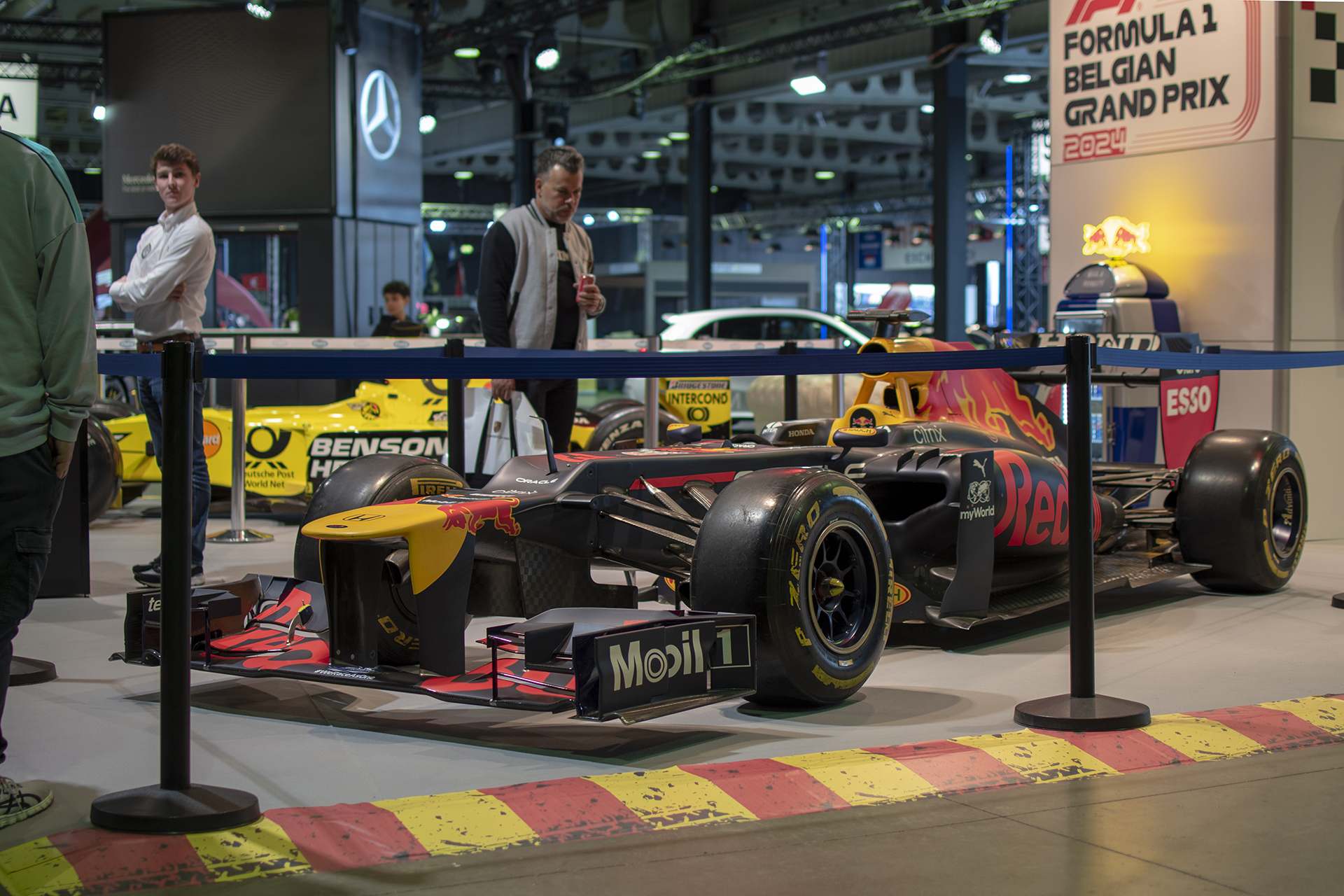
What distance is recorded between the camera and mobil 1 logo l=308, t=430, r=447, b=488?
8.45 m

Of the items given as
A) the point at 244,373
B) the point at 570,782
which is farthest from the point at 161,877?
the point at 244,373

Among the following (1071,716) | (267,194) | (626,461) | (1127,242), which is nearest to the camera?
(1071,716)

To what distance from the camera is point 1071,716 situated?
12.1ft

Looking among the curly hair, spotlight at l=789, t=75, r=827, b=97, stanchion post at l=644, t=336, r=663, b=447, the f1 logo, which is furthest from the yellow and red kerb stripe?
spotlight at l=789, t=75, r=827, b=97

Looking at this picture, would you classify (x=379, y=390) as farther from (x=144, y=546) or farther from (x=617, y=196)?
(x=617, y=196)

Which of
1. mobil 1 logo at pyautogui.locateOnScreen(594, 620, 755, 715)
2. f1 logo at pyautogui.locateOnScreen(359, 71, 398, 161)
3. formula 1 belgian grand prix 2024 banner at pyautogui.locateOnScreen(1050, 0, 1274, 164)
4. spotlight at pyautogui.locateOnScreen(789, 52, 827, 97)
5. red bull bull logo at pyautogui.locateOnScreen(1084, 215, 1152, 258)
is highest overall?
spotlight at pyautogui.locateOnScreen(789, 52, 827, 97)

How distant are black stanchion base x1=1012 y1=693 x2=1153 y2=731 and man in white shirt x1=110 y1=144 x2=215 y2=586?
3.61m

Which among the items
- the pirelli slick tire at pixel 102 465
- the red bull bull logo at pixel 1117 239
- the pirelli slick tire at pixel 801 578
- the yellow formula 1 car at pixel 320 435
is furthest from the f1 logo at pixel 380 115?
the pirelli slick tire at pixel 801 578

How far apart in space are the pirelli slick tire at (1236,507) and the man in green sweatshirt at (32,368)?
4.58 meters

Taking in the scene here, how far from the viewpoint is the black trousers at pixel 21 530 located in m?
2.92

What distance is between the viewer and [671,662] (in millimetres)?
3396

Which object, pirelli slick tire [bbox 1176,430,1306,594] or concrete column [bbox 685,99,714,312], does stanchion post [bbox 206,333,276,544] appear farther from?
concrete column [bbox 685,99,714,312]

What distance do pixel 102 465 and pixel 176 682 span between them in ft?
16.9

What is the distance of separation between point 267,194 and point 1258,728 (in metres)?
15.3
